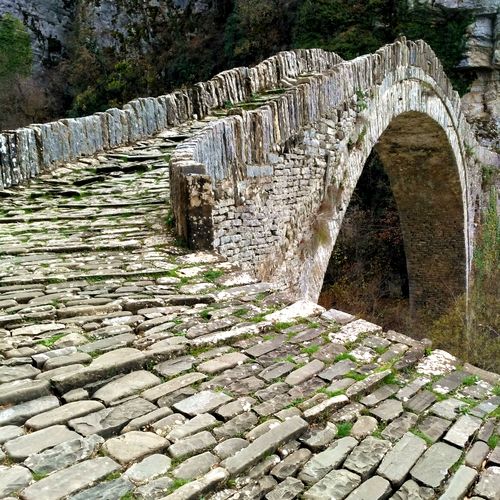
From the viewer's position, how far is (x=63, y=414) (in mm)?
1880

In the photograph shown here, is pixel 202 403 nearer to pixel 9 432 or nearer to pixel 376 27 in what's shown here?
pixel 9 432

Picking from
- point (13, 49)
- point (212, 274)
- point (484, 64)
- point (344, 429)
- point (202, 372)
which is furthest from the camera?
point (13, 49)

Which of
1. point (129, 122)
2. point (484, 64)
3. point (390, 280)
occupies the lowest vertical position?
point (390, 280)

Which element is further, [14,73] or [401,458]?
[14,73]

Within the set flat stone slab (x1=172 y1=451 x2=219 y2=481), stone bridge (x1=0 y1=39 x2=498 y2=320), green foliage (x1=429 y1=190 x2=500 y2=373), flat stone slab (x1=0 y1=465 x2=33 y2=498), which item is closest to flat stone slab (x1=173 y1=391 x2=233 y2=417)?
flat stone slab (x1=172 y1=451 x2=219 y2=481)

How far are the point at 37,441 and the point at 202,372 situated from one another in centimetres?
71

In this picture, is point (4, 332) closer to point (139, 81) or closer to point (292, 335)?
point (292, 335)

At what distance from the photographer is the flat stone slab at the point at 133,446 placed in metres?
1.68

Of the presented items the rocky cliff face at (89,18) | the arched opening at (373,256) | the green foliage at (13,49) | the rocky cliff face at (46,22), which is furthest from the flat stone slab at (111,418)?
the rocky cliff face at (46,22)

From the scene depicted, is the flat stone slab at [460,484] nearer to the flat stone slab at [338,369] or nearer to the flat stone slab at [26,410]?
the flat stone slab at [338,369]

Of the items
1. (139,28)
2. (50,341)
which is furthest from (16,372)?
(139,28)

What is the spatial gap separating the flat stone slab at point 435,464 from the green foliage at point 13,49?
89.5ft

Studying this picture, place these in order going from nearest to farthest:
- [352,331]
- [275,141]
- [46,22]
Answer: [352,331] < [275,141] < [46,22]

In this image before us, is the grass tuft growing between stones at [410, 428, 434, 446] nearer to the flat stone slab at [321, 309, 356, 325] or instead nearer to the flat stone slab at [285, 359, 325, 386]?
the flat stone slab at [285, 359, 325, 386]
